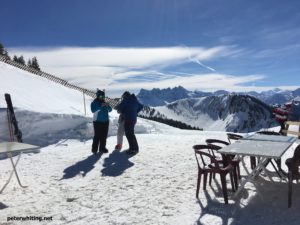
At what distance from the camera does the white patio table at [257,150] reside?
5.94 meters

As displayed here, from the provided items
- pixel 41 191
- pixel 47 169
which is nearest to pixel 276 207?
pixel 41 191

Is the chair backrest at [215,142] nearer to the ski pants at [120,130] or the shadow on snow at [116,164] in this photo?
the shadow on snow at [116,164]

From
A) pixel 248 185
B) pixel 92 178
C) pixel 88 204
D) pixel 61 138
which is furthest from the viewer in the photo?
pixel 61 138

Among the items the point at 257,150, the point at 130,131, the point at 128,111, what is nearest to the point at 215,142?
the point at 257,150

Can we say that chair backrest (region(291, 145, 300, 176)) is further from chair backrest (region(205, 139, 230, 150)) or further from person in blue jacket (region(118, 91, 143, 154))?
person in blue jacket (region(118, 91, 143, 154))

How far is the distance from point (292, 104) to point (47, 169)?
7.89 meters

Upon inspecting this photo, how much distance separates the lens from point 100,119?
435 inches

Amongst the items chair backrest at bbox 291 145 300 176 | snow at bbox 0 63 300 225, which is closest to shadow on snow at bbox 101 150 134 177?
snow at bbox 0 63 300 225

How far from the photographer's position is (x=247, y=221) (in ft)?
18.6

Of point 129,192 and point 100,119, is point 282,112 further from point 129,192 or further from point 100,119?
point 129,192

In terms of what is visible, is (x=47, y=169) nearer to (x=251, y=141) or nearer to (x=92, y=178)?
(x=92, y=178)

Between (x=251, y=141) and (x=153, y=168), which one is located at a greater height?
(x=251, y=141)

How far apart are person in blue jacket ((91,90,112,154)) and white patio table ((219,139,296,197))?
4.94m

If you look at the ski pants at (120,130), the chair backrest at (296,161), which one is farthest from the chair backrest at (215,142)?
the ski pants at (120,130)
